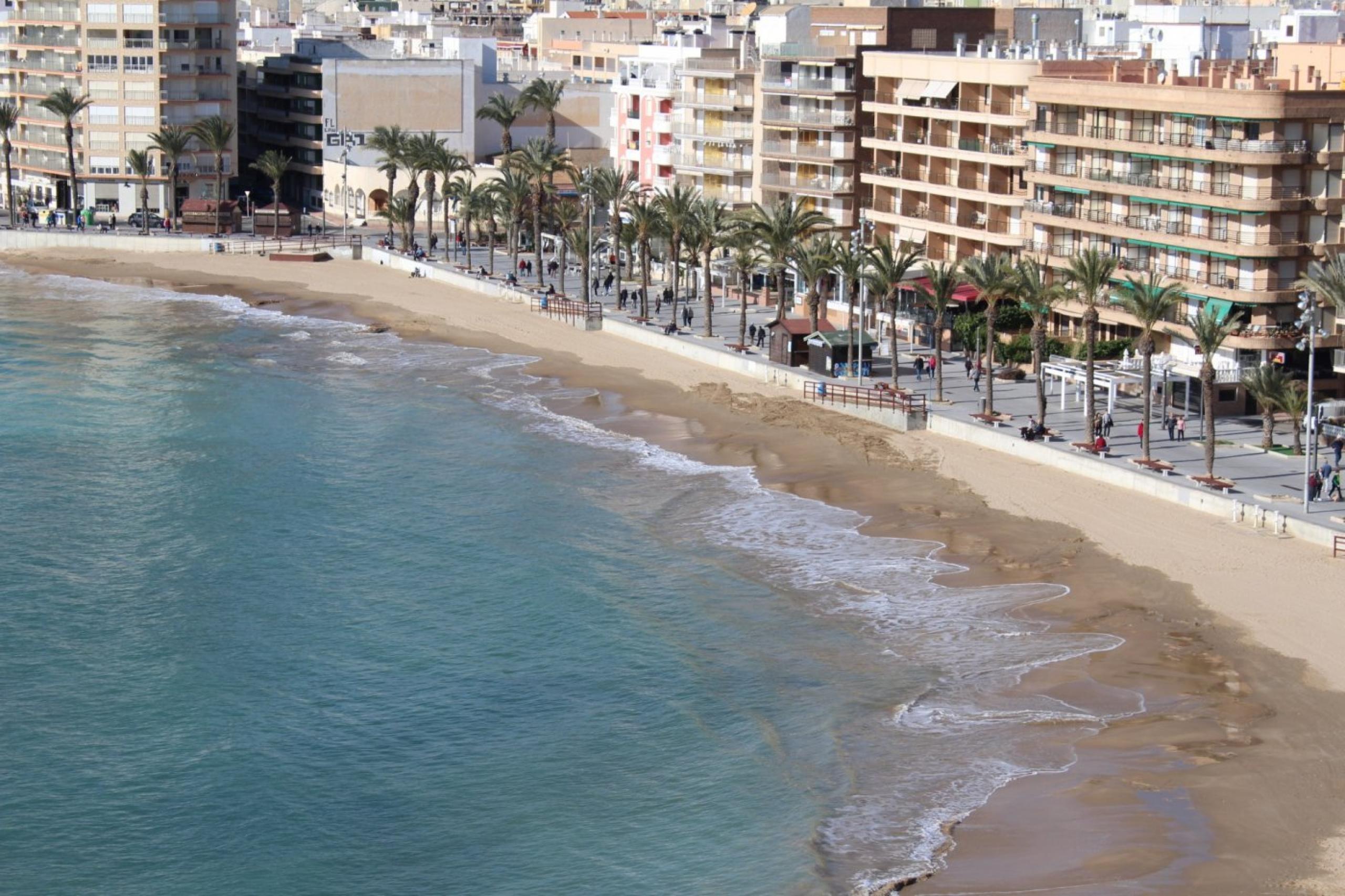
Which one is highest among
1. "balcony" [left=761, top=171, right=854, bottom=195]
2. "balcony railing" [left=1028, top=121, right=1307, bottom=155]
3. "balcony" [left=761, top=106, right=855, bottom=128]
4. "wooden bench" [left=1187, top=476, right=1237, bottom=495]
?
"balcony" [left=761, top=106, right=855, bottom=128]

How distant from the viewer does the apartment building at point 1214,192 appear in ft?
256

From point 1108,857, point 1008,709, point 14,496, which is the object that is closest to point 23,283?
point 14,496

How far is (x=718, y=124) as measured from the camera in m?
119

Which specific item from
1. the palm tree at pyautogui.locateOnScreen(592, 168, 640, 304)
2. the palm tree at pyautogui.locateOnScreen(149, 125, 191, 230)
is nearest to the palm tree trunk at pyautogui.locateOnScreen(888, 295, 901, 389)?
the palm tree at pyautogui.locateOnScreen(592, 168, 640, 304)

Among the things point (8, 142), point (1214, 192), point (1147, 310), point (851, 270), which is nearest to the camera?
point (1147, 310)

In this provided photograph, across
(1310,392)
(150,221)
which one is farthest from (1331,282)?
(150,221)

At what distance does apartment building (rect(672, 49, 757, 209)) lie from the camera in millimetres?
116938

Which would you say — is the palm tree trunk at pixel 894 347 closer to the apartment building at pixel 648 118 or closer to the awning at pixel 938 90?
the awning at pixel 938 90

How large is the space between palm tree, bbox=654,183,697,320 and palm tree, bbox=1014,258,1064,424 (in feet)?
83.2

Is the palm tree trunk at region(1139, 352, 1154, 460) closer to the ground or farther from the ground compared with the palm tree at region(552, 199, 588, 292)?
closer to the ground

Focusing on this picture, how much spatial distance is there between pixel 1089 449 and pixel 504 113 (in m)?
75.7

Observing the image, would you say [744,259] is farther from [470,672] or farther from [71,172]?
[71,172]

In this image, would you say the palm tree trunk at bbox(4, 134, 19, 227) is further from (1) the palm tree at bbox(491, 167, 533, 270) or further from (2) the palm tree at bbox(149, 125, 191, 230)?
(1) the palm tree at bbox(491, 167, 533, 270)

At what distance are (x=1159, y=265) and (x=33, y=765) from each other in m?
53.8
